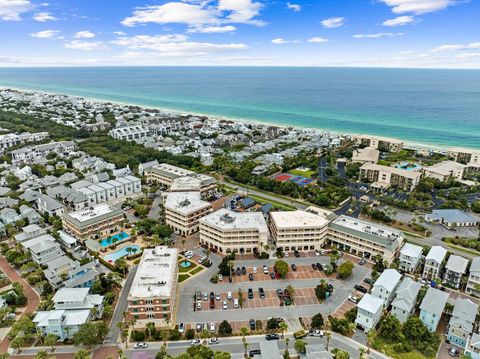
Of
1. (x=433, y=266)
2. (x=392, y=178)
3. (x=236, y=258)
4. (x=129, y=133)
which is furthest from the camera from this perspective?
(x=129, y=133)

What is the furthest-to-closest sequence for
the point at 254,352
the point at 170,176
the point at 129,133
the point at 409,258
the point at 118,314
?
the point at 129,133
the point at 170,176
the point at 409,258
the point at 118,314
the point at 254,352

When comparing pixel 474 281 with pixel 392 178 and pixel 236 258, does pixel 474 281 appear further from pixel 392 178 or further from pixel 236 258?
pixel 392 178

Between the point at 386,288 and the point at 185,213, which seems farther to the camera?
the point at 185,213

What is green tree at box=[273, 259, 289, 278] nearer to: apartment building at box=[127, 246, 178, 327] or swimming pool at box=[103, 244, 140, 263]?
apartment building at box=[127, 246, 178, 327]

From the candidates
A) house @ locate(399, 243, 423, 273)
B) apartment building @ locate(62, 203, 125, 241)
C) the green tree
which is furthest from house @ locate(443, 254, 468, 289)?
apartment building @ locate(62, 203, 125, 241)

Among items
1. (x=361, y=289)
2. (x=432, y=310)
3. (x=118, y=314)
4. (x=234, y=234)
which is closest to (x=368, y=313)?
(x=432, y=310)

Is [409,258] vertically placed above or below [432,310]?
above

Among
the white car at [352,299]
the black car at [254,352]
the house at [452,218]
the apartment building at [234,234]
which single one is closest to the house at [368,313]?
the white car at [352,299]
